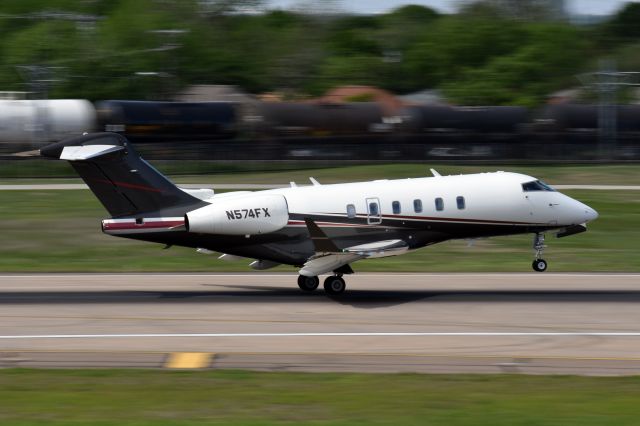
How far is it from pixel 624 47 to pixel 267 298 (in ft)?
427

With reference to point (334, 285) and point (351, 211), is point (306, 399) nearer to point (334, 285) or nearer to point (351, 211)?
point (334, 285)

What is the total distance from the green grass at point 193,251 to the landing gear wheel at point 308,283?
491cm

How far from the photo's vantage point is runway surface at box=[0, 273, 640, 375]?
71.1 ft

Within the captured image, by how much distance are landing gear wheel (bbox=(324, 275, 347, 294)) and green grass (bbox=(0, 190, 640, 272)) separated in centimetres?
543

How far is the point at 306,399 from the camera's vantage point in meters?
17.8

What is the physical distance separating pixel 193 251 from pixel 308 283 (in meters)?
11.2

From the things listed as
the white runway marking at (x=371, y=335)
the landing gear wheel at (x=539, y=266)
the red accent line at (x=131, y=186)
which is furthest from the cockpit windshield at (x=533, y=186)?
the red accent line at (x=131, y=186)

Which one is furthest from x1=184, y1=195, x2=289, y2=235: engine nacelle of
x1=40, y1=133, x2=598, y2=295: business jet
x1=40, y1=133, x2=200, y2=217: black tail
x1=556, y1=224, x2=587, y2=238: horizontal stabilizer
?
x1=556, y1=224, x2=587, y2=238: horizontal stabilizer

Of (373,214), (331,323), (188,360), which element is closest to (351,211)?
(373,214)

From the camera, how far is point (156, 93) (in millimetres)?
97000

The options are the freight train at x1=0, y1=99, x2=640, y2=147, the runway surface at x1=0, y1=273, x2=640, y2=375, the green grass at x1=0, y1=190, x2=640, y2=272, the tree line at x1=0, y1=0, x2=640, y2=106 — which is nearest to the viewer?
the runway surface at x1=0, y1=273, x2=640, y2=375

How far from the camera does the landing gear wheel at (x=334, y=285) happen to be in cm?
2974

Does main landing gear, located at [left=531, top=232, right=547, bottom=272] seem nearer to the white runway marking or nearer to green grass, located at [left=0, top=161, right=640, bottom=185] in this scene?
the white runway marking

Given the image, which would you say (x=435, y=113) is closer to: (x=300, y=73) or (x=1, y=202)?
(x=1, y=202)
